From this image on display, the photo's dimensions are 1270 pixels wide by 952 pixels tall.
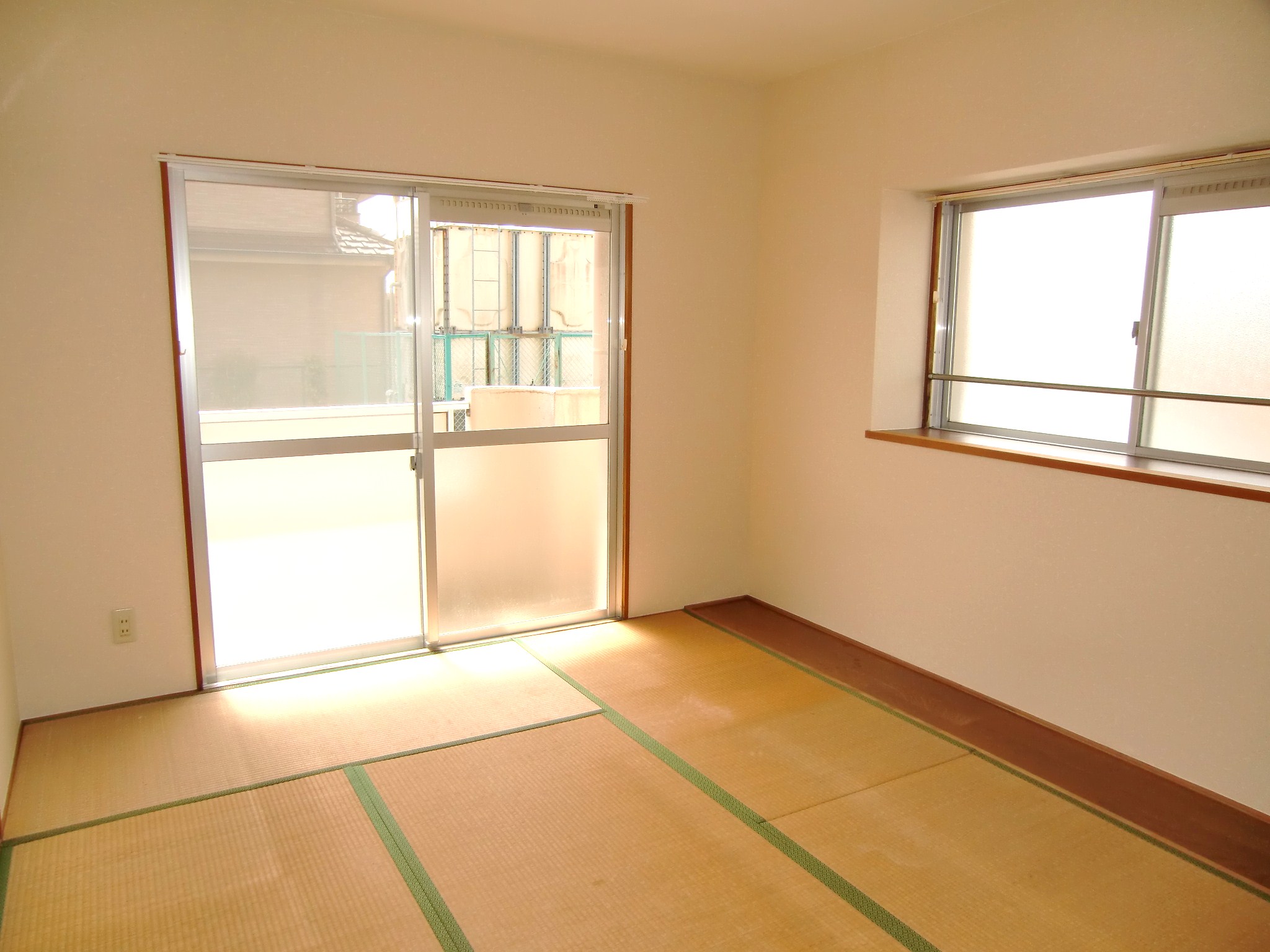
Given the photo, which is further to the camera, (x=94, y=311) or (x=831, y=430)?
(x=831, y=430)

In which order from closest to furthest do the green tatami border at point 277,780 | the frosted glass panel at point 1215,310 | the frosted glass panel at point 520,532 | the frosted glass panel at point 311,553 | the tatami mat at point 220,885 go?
1. the tatami mat at point 220,885
2. the green tatami border at point 277,780
3. the frosted glass panel at point 1215,310
4. the frosted glass panel at point 311,553
5. the frosted glass panel at point 520,532

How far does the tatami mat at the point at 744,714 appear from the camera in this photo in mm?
2854

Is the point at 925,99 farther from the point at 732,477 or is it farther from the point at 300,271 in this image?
the point at 300,271

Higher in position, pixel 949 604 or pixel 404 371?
pixel 404 371

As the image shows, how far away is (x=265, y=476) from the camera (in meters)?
3.47

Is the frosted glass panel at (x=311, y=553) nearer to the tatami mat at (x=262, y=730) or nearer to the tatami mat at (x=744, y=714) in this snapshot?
the tatami mat at (x=262, y=730)

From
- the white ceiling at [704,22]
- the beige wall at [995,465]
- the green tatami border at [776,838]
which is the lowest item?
the green tatami border at [776,838]

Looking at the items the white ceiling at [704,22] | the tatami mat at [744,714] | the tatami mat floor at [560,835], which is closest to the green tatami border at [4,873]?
the tatami mat floor at [560,835]

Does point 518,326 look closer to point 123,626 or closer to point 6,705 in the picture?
point 123,626

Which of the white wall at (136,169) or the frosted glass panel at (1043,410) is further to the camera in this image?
the frosted glass panel at (1043,410)

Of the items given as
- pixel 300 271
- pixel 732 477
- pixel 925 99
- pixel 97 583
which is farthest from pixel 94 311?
pixel 925 99

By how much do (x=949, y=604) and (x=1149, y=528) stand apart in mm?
897

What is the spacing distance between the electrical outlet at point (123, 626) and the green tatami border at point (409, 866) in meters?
1.08

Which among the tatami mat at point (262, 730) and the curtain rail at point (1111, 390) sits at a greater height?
the curtain rail at point (1111, 390)
